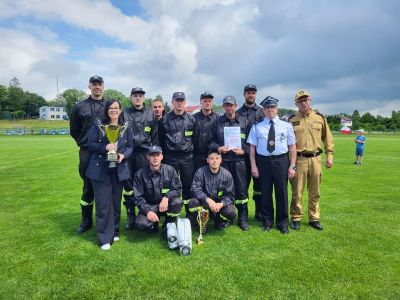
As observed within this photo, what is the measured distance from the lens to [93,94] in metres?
5.58

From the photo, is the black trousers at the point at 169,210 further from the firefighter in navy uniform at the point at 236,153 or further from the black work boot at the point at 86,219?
the firefighter in navy uniform at the point at 236,153

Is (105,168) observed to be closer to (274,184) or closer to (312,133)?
(274,184)

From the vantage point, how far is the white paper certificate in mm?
5938

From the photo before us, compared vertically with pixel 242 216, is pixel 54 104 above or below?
above

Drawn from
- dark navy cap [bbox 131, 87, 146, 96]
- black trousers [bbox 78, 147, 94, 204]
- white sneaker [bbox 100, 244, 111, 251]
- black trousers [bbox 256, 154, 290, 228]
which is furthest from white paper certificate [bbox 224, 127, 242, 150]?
white sneaker [bbox 100, 244, 111, 251]

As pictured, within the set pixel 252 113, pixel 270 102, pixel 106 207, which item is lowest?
pixel 106 207

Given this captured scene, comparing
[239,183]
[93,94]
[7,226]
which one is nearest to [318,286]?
[239,183]

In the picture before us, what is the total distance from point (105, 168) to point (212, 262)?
2270 millimetres

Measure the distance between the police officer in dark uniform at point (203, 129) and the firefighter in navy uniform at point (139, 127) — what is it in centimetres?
84

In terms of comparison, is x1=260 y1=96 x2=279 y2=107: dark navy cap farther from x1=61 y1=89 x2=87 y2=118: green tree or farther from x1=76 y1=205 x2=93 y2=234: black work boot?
x1=61 y1=89 x2=87 y2=118: green tree

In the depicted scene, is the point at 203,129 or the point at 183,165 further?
the point at 203,129

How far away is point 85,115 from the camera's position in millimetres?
5559

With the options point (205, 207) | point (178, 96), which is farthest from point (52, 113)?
point (205, 207)

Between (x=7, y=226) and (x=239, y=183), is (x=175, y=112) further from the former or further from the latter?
(x=7, y=226)
